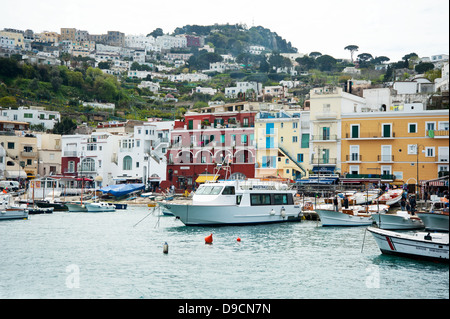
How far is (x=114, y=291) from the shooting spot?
15531 millimetres

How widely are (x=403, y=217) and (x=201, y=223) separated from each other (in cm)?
1168

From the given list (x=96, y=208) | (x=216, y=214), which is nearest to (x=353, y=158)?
(x=216, y=214)

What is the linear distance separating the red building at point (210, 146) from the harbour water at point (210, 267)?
86.0 feet

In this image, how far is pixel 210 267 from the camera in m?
18.8

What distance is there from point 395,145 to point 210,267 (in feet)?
107

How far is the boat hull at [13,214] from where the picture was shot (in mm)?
37875

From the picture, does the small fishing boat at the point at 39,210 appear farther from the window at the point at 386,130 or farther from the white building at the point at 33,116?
the white building at the point at 33,116

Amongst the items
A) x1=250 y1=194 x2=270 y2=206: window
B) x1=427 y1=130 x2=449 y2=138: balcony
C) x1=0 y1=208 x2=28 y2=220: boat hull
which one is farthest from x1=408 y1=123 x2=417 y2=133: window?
x1=0 y1=208 x2=28 y2=220: boat hull

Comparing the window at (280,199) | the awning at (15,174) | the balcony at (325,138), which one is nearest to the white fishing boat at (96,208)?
the window at (280,199)

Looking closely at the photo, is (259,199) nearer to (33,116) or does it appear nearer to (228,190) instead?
(228,190)

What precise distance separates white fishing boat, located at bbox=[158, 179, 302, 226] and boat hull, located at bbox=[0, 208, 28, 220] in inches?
482
